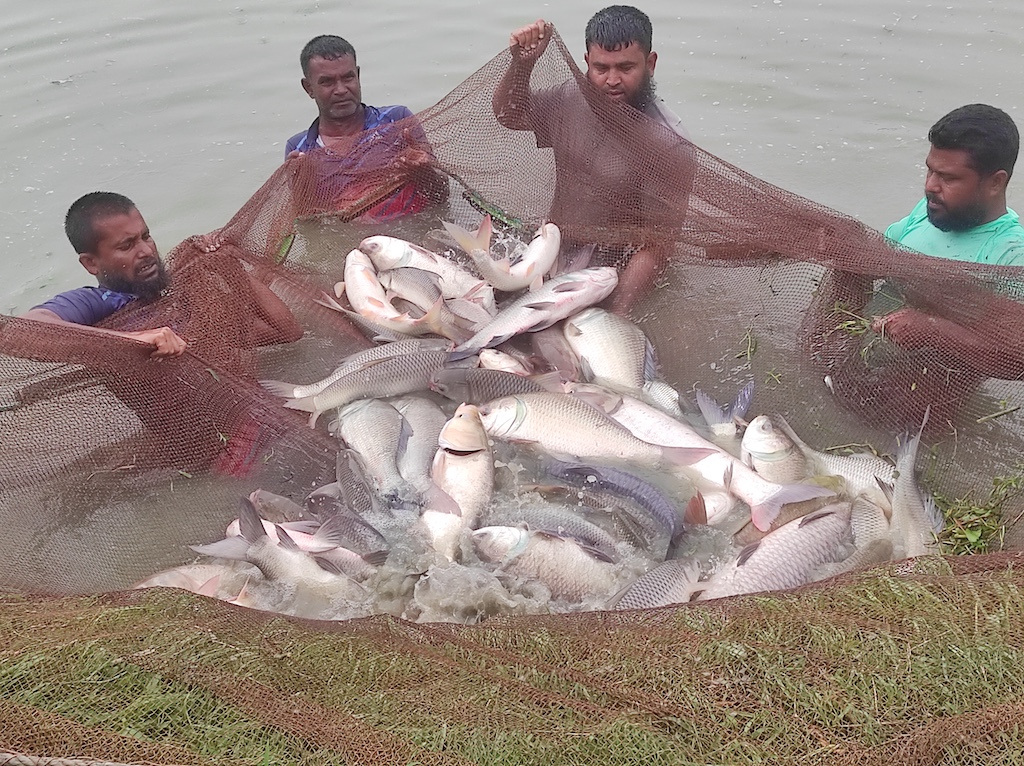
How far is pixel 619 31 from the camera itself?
459 centimetres

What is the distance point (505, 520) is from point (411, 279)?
66.9 inches

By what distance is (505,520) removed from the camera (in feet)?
11.0

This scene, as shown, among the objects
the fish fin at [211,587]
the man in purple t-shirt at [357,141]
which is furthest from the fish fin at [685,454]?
the man in purple t-shirt at [357,141]

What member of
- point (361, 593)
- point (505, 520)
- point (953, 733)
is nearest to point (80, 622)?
point (361, 593)

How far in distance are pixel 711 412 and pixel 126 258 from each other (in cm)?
268

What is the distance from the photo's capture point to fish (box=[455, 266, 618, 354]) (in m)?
4.22

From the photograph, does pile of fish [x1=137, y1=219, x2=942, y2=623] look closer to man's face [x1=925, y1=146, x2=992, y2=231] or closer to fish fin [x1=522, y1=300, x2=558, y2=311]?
fish fin [x1=522, y1=300, x2=558, y2=311]

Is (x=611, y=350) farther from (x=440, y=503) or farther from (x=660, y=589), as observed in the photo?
(x=660, y=589)

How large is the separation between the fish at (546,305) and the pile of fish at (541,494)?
0.01m

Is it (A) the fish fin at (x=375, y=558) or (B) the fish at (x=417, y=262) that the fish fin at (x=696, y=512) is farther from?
(B) the fish at (x=417, y=262)

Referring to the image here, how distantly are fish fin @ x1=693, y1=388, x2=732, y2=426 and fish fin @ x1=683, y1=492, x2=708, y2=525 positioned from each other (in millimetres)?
597

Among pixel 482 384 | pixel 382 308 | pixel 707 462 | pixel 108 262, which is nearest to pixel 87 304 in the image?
pixel 108 262

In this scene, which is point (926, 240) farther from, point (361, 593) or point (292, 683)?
point (292, 683)

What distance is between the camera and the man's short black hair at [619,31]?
4598 mm
